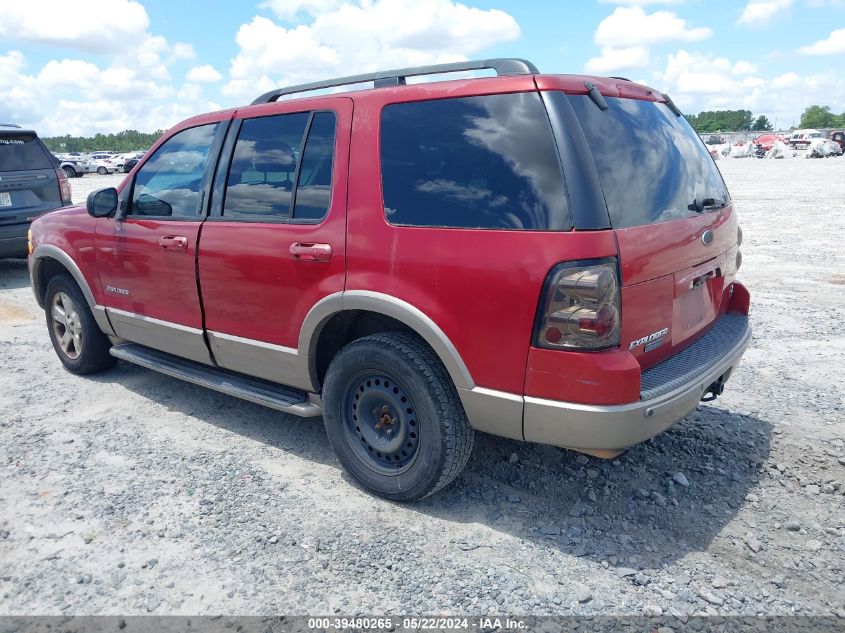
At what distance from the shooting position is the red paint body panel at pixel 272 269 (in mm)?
3412

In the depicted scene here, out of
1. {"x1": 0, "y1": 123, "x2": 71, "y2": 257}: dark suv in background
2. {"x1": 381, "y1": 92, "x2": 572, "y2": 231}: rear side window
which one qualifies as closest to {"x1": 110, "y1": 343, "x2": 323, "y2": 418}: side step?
{"x1": 381, "y1": 92, "x2": 572, "y2": 231}: rear side window

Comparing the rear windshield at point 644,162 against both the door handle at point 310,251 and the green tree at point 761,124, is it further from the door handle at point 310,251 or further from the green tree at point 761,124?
the green tree at point 761,124

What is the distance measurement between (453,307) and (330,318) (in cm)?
83

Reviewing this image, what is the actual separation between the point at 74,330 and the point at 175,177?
73.2 inches

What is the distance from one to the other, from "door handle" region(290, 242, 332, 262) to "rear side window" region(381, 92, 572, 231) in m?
0.40

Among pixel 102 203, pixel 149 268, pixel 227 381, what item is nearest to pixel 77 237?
pixel 102 203

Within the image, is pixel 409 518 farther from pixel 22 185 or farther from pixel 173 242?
pixel 22 185

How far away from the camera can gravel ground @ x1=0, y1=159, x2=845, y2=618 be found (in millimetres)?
2742

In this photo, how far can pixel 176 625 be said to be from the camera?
2.60 m

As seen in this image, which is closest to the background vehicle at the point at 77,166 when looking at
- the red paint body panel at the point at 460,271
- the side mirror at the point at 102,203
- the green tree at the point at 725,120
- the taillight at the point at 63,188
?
the taillight at the point at 63,188

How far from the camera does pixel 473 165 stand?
298 cm

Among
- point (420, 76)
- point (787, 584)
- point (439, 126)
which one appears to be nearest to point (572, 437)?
point (787, 584)

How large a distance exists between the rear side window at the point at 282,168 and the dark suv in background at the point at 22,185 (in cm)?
650

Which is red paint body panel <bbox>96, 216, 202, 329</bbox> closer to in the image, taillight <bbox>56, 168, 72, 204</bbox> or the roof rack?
the roof rack
